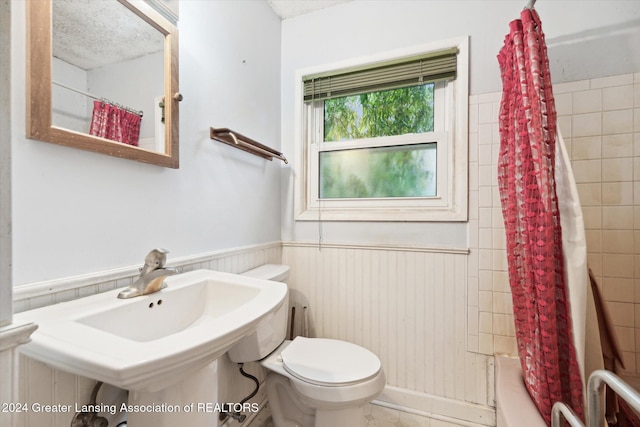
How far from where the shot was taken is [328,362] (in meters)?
1.21

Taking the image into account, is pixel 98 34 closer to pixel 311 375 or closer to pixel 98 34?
pixel 98 34

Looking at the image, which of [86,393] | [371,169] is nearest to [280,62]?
[371,169]

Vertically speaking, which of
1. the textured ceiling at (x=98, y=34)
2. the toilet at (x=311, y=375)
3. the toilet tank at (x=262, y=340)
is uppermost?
the textured ceiling at (x=98, y=34)

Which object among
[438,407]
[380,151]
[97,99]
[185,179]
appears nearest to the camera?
[97,99]

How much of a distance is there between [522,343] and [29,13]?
1865 mm

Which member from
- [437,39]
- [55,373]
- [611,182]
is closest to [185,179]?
[55,373]

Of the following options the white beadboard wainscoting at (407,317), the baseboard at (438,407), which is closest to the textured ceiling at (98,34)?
the white beadboard wainscoting at (407,317)

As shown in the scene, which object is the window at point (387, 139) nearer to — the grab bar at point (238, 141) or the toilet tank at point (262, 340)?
the grab bar at point (238, 141)

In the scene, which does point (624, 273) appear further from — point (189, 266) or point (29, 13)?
point (29, 13)

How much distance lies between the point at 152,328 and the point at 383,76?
1638 mm

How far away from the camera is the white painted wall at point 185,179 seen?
2.23 feet

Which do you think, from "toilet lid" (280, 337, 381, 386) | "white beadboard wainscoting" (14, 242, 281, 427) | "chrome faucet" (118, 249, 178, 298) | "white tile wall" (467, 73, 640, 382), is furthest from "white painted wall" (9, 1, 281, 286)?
"white tile wall" (467, 73, 640, 382)

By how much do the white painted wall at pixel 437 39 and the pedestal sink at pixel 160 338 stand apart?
0.89 metres

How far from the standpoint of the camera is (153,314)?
806 millimetres
